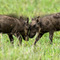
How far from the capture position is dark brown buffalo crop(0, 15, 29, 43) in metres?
7.76

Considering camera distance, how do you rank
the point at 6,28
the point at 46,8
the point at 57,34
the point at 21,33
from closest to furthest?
the point at 6,28
the point at 21,33
the point at 57,34
the point at 46,8

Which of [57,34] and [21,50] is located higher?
[21,50]

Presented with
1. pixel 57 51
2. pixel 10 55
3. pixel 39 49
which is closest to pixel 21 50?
pixel 10 55

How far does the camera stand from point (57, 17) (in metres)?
8.99

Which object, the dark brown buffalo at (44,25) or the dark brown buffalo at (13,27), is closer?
the dark brown buffalo at (13,27)

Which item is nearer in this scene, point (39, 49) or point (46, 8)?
point (39, 49)

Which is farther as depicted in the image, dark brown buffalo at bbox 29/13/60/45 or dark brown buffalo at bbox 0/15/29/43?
dark brown buffalo at bbox 29/13/60/45

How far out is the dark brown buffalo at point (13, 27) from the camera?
7758 millimetres

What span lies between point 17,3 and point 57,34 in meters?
5.93

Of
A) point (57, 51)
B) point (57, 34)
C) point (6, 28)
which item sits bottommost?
point (57, 34)

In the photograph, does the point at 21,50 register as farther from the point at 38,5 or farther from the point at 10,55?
the point at 38,5

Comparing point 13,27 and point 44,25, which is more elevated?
point 13,27

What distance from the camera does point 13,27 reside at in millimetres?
8219

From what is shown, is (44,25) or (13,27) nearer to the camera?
(13,27)
